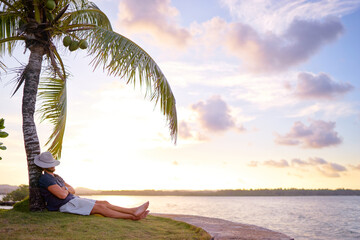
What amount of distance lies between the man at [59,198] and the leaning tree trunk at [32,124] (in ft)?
0.58

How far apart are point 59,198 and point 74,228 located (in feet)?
4.46

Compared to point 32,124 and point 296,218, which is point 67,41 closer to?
point 32,124

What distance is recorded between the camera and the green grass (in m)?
5.05

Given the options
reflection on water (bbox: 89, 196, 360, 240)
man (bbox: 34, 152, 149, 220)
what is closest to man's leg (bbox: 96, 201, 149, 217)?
man (bbox: 34, 152, 149, 220)

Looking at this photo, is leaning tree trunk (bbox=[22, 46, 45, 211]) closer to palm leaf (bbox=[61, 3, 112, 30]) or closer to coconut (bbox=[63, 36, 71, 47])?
coconut (bbox=[63, 36, 71, 47])

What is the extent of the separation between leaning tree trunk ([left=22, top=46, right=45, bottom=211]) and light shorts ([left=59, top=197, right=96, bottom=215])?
0.53m

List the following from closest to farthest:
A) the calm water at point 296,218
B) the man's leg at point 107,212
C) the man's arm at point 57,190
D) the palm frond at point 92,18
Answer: the man's arm at point 57,190, the man's leg at point 107,212, the palm frond at point 92,18, the calm water at point 296,218

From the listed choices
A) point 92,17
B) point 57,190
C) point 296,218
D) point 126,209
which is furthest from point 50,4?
point 296,218

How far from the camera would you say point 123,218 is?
7.00m

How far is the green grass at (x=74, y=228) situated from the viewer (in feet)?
16.6

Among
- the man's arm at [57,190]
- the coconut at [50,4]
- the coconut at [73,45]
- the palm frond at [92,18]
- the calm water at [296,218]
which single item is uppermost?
the palm frond at [92,18]

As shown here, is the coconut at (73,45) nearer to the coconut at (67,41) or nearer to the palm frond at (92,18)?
the coconut at (67,41)

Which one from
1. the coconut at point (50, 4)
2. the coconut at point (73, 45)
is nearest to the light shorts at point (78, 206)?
the coconut at point (73, 45)

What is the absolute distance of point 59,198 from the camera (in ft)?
21.7
